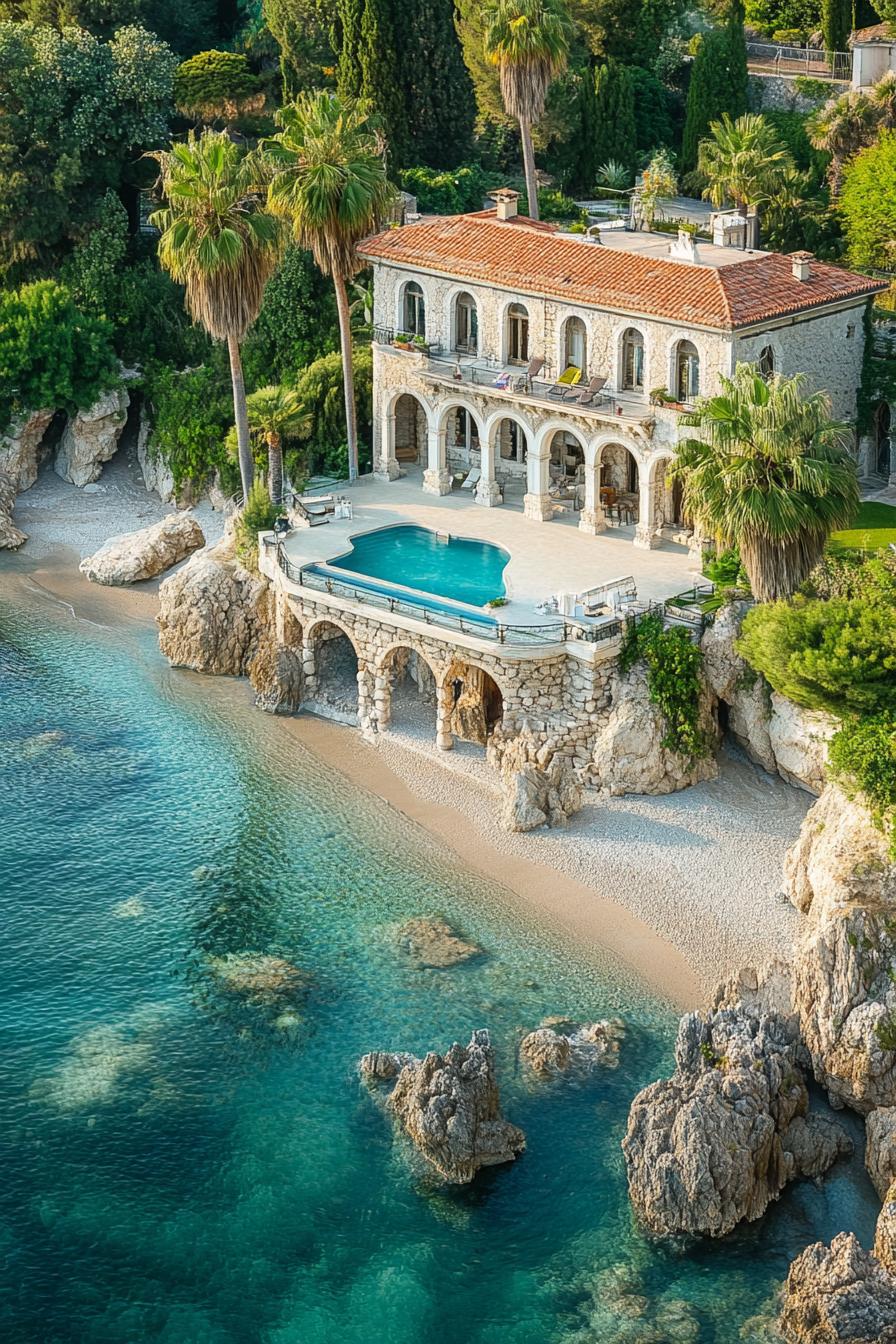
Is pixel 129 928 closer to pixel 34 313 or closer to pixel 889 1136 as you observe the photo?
pixel 889 1136

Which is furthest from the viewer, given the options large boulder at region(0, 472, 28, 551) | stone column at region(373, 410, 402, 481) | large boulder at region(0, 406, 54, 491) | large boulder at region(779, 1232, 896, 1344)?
large boulder at region(0, 406, 54, 491)

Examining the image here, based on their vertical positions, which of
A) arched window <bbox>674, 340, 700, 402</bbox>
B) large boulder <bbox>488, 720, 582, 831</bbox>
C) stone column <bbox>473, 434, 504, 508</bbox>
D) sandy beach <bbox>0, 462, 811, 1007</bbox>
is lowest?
sandy beach <bbox>0, 462, 811, 1007</bbox>

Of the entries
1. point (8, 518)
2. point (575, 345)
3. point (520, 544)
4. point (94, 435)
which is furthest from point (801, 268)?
point (8, 518)

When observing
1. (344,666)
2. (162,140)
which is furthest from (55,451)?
(344,666)

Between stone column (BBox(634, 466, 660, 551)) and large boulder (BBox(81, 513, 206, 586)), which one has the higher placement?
stone column (BBox(634, 466, 660, 551))

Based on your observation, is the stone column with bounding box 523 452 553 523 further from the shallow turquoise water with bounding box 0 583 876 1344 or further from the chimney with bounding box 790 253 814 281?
the shallow turquoise water with bounding box 0 583 876 1344

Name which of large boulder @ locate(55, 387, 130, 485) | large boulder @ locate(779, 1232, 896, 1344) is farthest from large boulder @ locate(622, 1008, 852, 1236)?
large boulder @ locate(55, 387, 130, 485)

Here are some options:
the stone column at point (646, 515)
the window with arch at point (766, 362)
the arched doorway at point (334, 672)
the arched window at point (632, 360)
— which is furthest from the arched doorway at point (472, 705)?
the window with arch at point (766, 362)
